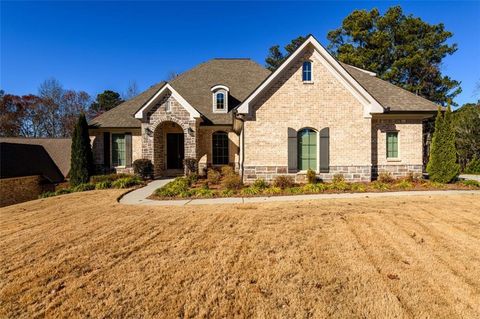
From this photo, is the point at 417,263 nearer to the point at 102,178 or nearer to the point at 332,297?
the point at 332,297

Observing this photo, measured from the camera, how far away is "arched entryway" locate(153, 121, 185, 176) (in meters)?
15.7

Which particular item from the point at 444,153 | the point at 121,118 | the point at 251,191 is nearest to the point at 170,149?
the point at 121,118

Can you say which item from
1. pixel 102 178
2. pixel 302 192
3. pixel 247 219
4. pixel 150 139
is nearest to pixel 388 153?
pixel 302 192

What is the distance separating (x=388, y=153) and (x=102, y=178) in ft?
51.9

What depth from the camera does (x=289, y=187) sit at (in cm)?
1084

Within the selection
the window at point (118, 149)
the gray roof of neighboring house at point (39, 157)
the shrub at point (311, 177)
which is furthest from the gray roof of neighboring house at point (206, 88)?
the shrub at point (311, 177)

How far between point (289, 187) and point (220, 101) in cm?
846

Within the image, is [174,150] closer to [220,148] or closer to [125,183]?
[220,148]

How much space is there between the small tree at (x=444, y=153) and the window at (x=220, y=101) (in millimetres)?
12132

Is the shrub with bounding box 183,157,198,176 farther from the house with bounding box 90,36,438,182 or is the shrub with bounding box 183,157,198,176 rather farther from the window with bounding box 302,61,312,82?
the window with bounding box 302,61,312,82

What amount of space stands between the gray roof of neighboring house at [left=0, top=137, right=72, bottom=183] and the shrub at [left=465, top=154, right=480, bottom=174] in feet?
105

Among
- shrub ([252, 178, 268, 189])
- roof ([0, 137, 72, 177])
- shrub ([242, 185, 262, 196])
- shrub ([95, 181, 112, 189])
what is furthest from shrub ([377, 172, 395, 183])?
roof ([0, 137, 72, 177])

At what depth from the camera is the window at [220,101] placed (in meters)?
16.3

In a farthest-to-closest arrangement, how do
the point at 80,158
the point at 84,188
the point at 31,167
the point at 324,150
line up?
1. the point at 31,167
2. the point at 80,158
3. the point at 84,188
4. the point at 324,150
